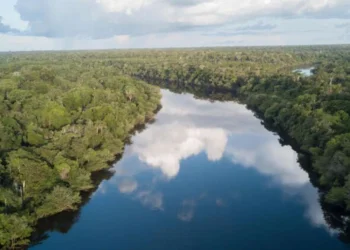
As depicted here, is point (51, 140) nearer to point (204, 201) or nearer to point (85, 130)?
point (85, 130)

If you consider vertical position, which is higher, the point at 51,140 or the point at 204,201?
the point at 51,140

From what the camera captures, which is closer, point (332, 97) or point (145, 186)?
point (145, 186)

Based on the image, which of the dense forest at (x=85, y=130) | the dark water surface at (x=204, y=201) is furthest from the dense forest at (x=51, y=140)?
the dark water surface at (x=204, y=201)

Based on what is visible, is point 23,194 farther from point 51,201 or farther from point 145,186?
point 145,186

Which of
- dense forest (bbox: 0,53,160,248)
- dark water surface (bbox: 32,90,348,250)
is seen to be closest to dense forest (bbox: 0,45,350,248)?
dense forest (bbox: 0,53,160,248)

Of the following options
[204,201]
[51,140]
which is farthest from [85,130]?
[204,201]

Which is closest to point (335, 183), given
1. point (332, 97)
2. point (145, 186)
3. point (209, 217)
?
point (209, 217)

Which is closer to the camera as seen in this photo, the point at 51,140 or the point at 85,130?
the point at 51,140
